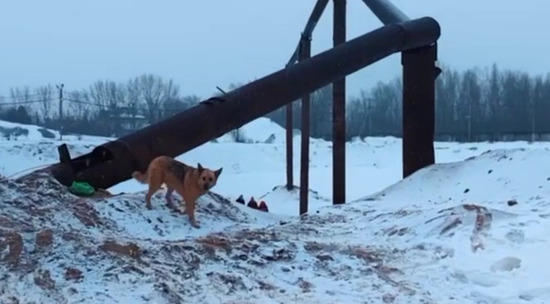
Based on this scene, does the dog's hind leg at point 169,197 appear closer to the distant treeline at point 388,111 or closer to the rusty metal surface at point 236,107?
the rusty metal surface at point 236,107

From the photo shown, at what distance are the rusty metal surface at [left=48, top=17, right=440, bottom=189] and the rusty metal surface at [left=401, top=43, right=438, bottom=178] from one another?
38 centimetres

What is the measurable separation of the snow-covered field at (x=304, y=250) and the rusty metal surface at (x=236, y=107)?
67 cm

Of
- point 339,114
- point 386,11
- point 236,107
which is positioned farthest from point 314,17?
point 236,107

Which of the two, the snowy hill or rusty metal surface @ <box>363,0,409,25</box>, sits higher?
rusty metal surface @ <box>363,0,409,25</box>

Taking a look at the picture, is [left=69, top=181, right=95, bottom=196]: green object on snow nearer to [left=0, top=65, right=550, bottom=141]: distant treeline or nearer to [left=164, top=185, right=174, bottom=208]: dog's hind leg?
[left=164, top=185, right=174, bottom=208]: dog's hind leg

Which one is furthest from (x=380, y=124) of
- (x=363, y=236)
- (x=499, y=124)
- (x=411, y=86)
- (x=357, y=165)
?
(x=363, y=236)

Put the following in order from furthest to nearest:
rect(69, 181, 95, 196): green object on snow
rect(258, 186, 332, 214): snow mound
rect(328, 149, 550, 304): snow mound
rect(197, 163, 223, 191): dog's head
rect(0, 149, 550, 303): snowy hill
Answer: rect(258, 186, 332, 214): snow mound → rect(69, 181, 95, 196): green object on snow → rect(197, 163, 223, 191): dog's head → rect(328, 149, 550, 304): snow mound → rect(0, 149, 550, 303): snowy hill

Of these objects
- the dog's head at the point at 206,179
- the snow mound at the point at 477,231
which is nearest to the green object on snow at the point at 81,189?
the dog's head at the point at 206,179

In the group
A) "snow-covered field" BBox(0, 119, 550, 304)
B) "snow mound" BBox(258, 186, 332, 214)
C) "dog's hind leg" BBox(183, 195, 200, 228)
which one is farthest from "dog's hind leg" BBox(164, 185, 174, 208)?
"snow mound" BBox(258, 186, 332, 214)

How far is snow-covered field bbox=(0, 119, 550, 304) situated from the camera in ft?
16.5

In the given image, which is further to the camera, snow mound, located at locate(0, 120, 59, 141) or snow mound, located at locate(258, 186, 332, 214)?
snow mound, located at locate(0, 120, 59, 141)

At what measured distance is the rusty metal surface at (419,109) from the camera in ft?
41.1

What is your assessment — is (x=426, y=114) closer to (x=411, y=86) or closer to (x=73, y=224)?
(x=411, y=86)

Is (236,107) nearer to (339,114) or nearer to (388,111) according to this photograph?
(339,114)
